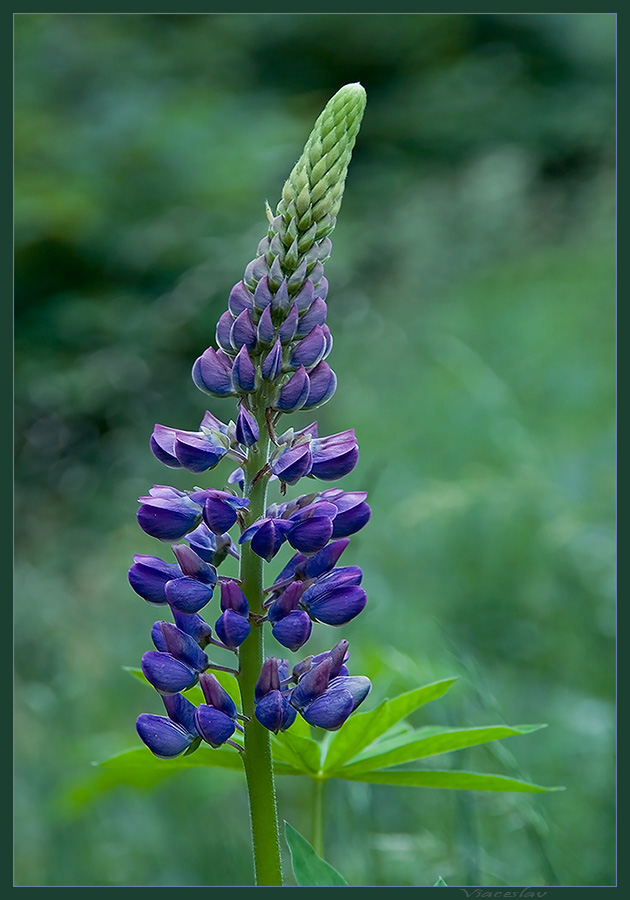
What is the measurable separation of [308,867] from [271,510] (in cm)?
47

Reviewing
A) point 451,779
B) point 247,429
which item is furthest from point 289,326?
point 451,779

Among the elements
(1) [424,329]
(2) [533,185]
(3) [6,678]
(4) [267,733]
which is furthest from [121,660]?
(2) [533,185]

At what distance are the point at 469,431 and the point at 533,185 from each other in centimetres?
446

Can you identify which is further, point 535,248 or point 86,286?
point 535,248

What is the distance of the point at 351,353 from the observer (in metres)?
5.69

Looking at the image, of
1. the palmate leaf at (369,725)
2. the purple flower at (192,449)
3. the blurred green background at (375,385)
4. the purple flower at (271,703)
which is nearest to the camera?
the purple flower at (271,703)

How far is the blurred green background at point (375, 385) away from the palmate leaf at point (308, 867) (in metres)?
0.57

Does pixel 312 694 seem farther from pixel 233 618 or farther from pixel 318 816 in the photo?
pixel 318 816

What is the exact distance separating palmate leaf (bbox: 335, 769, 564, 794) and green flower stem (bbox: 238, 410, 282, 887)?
1.01 feet

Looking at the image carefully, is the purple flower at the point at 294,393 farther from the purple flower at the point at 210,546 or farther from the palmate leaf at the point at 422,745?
the palmate leaf at the point at 422,745

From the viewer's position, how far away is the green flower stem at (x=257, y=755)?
110cm

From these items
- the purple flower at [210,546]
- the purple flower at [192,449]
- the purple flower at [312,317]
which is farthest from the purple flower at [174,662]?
the purple flower at [312,317]

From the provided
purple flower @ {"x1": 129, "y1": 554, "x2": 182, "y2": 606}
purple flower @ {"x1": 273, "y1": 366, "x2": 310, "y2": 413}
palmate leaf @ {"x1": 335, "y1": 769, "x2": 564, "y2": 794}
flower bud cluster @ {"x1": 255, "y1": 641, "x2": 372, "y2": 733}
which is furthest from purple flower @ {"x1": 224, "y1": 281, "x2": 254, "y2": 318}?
palmate leaf @ {"x1": 335, "y1": 769, "x2": 564, "y2": 794}
